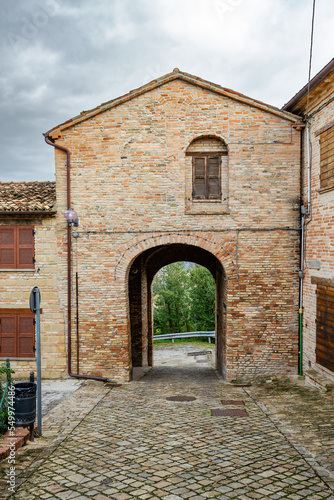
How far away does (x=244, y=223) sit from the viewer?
1182 cm

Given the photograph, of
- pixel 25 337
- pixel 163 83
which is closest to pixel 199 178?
pixel 163 83

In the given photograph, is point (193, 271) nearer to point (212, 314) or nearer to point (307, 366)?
point (212, 314)

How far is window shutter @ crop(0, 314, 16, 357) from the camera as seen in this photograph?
41.1 ft

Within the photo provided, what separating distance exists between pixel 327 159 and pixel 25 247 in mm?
8718

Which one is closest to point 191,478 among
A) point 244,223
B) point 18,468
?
point 18,468

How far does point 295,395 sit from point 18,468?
6495mm

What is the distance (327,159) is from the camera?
400 inches

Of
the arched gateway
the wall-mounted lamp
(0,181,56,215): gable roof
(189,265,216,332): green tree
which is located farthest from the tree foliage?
the wall-mounted lamp

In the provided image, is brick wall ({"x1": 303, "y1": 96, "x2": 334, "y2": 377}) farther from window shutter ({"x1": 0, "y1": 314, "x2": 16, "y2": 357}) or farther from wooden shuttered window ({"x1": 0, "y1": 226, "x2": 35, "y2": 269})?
window shutter ({"x1": 0, "y1": 314, "x2": 16, "y2": 357})

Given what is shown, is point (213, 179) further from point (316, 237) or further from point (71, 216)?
point (71, 216)

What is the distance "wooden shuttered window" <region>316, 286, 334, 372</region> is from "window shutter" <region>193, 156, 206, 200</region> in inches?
166

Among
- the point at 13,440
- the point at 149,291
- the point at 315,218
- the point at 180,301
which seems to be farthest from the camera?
the point at 180,301

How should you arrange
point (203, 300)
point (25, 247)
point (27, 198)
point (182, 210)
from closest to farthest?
point (182, 210), point (25, 247), point (27, 198), point (203, 300)

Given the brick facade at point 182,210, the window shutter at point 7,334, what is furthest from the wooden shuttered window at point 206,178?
the window shutter at point 7,334
